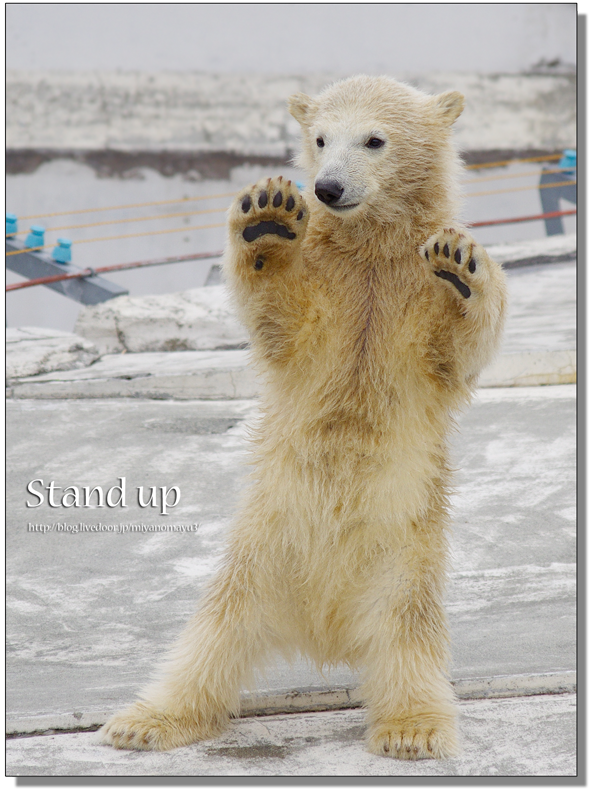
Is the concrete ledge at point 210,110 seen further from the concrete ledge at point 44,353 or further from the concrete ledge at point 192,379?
the concrete ledge at point 192,379

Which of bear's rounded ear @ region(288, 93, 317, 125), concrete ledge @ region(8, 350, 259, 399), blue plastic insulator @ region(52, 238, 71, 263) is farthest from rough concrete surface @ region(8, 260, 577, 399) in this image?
bear's rounded ear @ region(288, 93, 317, 125)

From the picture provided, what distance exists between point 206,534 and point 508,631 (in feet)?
4.69

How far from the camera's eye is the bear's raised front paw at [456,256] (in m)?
2.15

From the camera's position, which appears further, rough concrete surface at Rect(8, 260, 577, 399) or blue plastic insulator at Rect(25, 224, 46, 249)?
blue plastic insulator at Rect(25, 224, 46, 249)

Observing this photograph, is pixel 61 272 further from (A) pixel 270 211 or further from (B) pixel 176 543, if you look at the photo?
(A) pixel 270 211

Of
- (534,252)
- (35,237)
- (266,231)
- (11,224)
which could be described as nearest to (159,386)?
(35,237)

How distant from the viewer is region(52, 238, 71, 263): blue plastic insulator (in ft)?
24.0

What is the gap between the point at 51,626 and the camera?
303 cm

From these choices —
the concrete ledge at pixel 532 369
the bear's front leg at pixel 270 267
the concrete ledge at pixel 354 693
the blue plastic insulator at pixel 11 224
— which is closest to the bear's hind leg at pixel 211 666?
the concrete ledge at pixel 354 693

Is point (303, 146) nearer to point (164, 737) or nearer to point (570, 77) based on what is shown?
point (164, 737)

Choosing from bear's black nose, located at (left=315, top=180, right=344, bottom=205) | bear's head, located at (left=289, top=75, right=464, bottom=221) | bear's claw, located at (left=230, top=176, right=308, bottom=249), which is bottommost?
bear's claw, located at (left=230, top=176, right=308, bottom=249)

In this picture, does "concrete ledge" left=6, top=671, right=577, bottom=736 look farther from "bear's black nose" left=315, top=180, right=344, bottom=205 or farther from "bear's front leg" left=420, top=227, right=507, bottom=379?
"bear's black nose" left=315, top=180, right=344, bottom=205

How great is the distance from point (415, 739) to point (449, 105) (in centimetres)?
188

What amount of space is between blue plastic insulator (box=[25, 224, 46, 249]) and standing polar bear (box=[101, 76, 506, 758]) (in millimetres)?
5313
